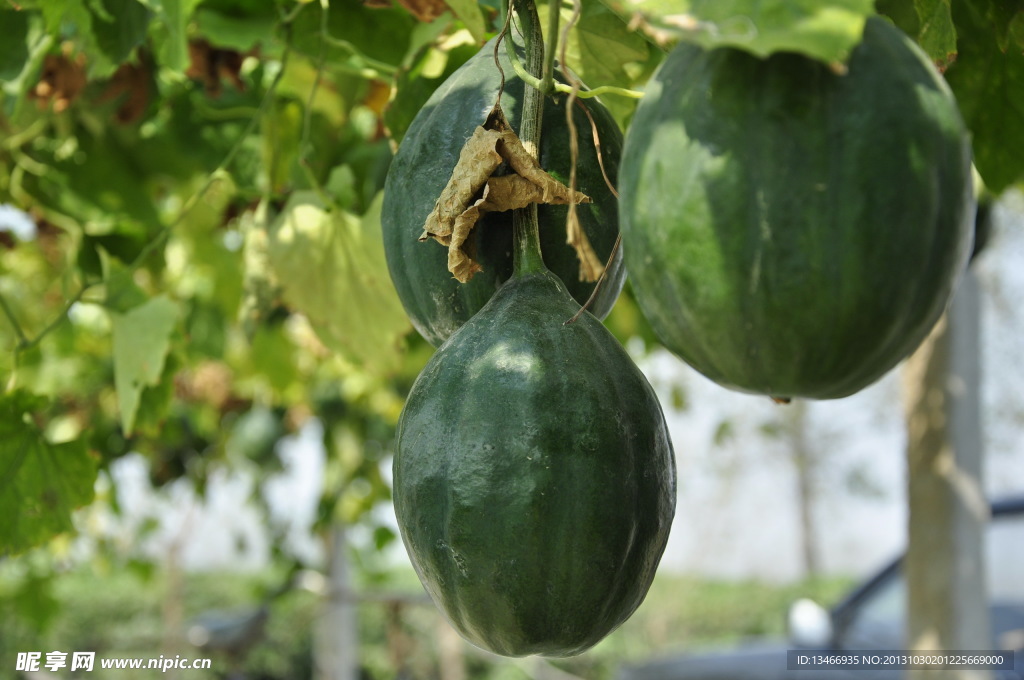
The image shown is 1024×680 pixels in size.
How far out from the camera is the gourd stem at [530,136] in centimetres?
89

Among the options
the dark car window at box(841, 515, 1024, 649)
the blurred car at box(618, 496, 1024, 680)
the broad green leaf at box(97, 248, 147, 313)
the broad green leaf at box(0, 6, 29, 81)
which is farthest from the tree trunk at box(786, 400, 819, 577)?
the broad green leaf at box(0, 6, 29, 81)

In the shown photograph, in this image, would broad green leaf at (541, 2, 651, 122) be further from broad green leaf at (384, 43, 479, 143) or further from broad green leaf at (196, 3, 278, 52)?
broad green leaf at (196, 3, 278, 52)

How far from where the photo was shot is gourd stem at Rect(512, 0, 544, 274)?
0.89m

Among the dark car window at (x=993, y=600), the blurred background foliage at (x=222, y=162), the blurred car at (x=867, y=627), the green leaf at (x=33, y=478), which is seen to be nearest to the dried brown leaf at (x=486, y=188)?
the blurred background foliage at (x=222, y=162)

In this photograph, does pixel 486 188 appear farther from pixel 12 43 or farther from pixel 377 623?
pixel 377 623

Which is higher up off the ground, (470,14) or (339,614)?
(470,14)

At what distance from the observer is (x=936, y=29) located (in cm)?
94

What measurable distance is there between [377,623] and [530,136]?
11648 mm

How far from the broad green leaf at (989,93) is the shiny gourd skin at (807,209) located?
57 cm

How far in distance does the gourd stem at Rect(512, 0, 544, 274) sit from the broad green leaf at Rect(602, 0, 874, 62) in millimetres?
263

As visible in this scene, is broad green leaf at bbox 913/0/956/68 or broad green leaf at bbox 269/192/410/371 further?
broad green leaf at bbox 269/192/410/371
